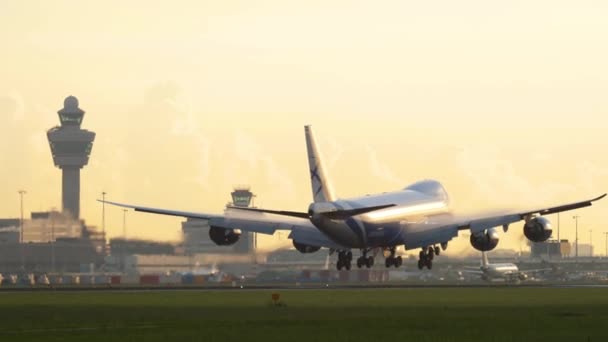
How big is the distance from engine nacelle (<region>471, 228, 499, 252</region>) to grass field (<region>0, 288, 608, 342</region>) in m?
10.2

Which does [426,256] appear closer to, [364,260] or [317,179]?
[364,260]

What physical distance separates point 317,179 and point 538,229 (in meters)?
20.3

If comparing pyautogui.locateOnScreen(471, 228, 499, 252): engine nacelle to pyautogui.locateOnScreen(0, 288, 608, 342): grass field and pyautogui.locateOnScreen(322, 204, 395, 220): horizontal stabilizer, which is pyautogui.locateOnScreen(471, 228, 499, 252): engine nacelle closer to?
pyautogui.locateOnScreen(0, 288, 608, 342): grass field

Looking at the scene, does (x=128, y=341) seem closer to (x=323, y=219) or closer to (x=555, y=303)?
(x=555, y=303)

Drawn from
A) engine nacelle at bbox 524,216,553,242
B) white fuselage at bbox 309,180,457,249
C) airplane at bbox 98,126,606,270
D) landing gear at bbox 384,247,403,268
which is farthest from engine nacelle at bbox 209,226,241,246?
engine nacelle at bbox 524,216,553,242

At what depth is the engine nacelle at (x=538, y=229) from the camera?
403ft

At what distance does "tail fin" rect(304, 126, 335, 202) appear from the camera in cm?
12169

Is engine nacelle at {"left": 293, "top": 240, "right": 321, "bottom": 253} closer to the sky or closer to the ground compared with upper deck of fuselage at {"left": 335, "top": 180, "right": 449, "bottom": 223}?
closer to the ground

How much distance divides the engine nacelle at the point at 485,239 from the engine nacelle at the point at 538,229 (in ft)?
15.7

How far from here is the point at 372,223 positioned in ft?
400

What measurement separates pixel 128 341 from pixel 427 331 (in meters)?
15.4

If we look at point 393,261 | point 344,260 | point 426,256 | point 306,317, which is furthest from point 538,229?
point 306,317

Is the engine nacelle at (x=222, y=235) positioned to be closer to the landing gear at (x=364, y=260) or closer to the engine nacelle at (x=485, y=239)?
the landing gear at (x=364, y=260)

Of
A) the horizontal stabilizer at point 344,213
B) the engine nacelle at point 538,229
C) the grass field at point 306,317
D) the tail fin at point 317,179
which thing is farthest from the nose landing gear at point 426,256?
the horizontal stabilizer at point 344,213
